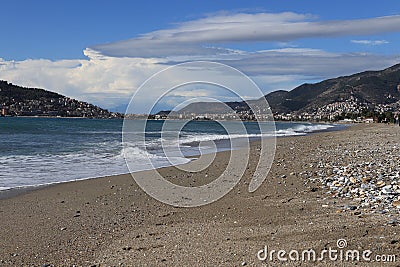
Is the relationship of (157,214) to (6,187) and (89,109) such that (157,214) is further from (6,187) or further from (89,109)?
(89,109)

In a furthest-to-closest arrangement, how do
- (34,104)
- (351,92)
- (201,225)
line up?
(351,92)
(34,104)
(201,225)

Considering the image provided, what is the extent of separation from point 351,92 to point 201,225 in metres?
170

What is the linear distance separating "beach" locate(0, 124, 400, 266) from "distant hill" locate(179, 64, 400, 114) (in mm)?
137711

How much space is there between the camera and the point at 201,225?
691 centimetres

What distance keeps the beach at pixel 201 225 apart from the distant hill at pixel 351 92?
452 ft

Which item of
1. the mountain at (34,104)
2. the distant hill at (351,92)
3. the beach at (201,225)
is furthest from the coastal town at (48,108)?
the beach at (201,225)

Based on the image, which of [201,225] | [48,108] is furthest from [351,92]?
[201,225]

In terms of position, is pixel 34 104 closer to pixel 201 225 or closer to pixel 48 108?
pixel 48 108

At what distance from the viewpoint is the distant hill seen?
155m

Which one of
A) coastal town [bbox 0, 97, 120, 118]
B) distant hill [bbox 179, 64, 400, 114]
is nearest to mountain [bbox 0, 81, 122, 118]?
coastal town [bbox 0, 97, 120, 118]

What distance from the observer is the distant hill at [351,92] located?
15512 cm

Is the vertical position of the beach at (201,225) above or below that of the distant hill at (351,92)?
below

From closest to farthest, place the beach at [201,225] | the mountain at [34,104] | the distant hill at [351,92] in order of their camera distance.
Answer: the beach at [201,225] → the mountain at [34,104] → the distant hill at [351,92]

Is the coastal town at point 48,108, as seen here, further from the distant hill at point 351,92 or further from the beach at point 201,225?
the beach at point 201,225
